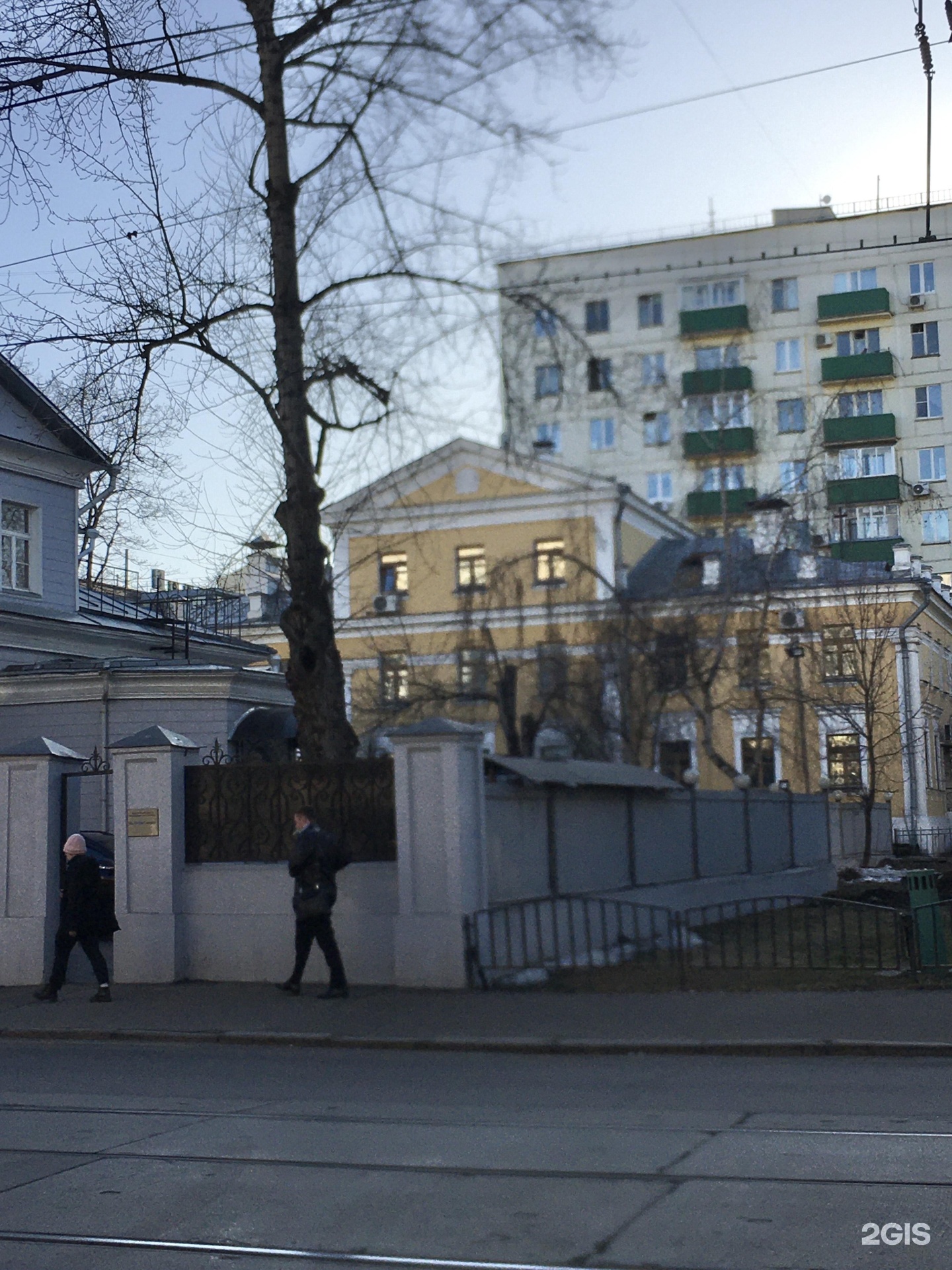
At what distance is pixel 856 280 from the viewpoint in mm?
17344

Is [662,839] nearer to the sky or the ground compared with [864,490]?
nearer to the ground

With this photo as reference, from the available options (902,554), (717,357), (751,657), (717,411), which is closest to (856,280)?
(717,357)

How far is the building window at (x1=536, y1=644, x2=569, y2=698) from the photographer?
40.1 meters

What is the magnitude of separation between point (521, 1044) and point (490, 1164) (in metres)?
4.94

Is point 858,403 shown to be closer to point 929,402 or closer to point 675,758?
point 929,402

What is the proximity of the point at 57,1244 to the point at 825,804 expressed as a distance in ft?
103

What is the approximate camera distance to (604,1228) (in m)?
6.37

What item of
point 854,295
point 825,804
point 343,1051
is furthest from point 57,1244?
point 825,804

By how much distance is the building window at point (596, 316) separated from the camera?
1830cm

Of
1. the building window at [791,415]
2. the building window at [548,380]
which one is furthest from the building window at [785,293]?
the building window at [548,380]

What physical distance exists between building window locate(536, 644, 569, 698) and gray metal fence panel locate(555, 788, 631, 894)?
17.9m

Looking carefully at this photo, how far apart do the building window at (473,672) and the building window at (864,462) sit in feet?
49.8

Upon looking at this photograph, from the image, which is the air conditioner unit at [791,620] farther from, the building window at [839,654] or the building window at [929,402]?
the building window at [929,402]

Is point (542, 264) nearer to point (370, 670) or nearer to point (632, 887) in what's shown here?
point (632, 887)
